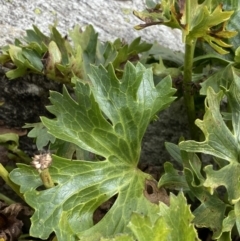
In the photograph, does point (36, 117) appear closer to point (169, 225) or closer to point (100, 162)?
point (100, 162)

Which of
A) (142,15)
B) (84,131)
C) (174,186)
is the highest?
(142,15)

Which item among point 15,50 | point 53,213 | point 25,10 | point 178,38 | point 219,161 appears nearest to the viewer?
point 53,213

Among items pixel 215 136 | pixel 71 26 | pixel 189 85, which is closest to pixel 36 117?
pixel 71 26

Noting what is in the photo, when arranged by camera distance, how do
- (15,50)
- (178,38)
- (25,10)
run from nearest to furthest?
(15,50) < (25,10) < (178,38)

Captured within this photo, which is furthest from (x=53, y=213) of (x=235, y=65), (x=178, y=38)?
(x=178, y=38)

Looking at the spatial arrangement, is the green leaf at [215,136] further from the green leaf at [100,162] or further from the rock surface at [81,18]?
the rock surface at [81,18]

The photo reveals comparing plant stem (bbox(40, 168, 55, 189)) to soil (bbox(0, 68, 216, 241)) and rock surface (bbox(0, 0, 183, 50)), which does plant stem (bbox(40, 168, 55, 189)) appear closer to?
soil (bbox(0, 68, 216, 241))

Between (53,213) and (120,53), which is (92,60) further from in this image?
(53,213)

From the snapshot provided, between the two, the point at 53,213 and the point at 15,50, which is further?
the point at 15,50
